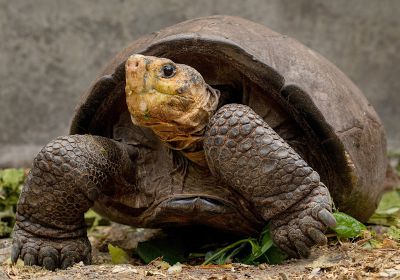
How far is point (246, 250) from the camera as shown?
3496mm

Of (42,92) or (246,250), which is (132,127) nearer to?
(246,250)

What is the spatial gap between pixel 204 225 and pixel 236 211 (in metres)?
0.32

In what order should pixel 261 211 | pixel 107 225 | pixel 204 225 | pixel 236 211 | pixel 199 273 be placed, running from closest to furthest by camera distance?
pixel 199 273, pixel 261 211, pixel 236 211, pixel 204 225, pixel 107 225

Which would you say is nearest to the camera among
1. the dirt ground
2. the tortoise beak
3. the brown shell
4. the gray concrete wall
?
the dirt ground

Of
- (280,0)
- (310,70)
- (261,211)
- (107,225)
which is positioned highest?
(280,0)

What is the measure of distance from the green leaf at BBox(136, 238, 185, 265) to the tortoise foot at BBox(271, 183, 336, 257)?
2.33ft

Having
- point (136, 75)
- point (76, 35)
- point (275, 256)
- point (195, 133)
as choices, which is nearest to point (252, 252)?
point (275, 256)

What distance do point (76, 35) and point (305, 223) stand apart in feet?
16.6

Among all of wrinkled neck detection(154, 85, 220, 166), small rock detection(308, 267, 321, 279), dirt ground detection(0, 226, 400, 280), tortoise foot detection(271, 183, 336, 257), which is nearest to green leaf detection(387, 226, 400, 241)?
dirt ground detection(0, 226, 400, 280)

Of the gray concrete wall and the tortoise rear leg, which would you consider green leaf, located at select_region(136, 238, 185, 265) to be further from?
the gray concrete wall

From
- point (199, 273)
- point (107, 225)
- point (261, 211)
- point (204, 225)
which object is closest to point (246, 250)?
point (204, 225)

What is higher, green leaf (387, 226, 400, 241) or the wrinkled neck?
the wrinkled neck

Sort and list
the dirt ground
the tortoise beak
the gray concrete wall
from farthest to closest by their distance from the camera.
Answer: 1. the gray concrete wall
2. the tortoise beak
3. the dirt ground

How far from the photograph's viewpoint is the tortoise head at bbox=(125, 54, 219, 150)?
2885mm
